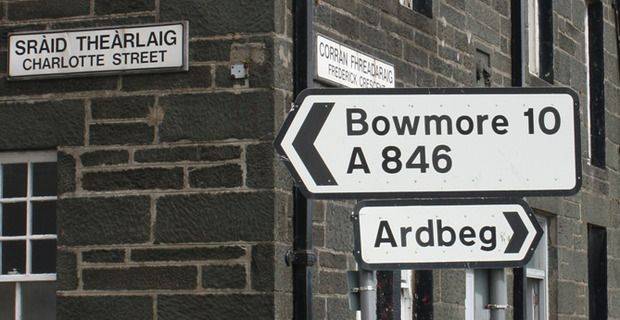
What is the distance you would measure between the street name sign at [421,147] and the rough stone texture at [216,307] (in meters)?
3.73

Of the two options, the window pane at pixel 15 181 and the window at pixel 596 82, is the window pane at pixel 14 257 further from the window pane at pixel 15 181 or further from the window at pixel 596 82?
the window at pixel 596 82

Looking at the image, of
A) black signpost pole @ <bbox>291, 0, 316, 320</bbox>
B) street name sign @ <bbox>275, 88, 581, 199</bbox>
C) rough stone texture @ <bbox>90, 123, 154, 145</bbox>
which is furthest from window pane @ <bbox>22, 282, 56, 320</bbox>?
street name sign @ <bbox>275, 88, 581, 199</bbox>

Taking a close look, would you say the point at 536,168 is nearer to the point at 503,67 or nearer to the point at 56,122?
the point at 56,122

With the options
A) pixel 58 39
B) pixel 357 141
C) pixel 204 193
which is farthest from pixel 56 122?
pixel 357 141

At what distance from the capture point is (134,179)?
1008 centimetres

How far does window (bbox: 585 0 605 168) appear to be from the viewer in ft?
54.7

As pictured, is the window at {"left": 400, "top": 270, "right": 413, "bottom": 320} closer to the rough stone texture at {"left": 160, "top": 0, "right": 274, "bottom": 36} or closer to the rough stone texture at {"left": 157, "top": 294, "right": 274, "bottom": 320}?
the rough stone texture at {"left": 157, "top": 294, "right": 274, "bottom": 320}

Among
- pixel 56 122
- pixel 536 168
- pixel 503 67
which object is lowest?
pixel 536 168

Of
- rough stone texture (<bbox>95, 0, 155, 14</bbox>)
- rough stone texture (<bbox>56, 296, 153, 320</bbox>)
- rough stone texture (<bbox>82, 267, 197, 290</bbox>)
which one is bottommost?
rough stone texture (<bbox>56, 296, 153, 320</bbox>)

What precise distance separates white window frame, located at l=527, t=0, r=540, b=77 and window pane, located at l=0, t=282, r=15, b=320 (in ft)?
22.0

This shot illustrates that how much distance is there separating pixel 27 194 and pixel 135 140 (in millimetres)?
910

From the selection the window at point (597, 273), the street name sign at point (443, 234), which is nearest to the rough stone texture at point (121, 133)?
the street name sign at point (443, 234)

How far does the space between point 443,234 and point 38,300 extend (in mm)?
4987

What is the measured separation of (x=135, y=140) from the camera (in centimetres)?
1009
